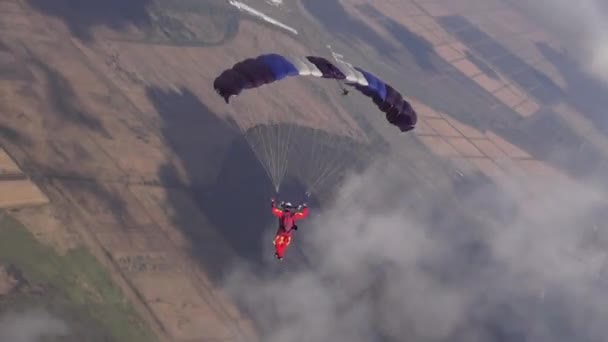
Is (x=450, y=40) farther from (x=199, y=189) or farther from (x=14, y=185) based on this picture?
(x=14, y=185)

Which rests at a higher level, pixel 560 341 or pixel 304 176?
pixel 304 176

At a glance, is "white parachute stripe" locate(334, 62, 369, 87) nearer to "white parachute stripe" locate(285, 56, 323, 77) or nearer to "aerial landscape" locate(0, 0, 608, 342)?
"white parachute stripe" locate(285, 56, 323, 77)

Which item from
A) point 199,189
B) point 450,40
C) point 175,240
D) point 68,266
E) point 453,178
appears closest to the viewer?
point 68,266

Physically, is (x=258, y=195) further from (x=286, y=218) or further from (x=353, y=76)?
(x=353, y=76)

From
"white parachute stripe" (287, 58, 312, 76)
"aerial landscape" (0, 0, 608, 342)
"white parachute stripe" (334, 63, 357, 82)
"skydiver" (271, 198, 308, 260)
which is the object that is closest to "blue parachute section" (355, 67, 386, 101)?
"white parachute stripe" (334, 63, 357, 82)

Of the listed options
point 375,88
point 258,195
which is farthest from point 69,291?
point 375,88

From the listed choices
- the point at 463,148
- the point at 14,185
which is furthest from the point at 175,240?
the point at 463,148
